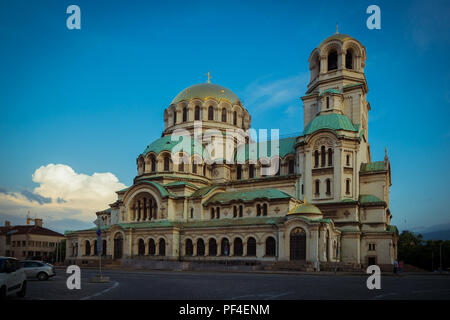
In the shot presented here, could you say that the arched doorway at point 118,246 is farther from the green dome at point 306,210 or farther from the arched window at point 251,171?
the green dome at point 306,210

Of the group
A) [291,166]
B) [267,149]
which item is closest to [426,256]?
[291,166]

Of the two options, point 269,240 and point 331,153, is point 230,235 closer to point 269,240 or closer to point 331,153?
point 269,240

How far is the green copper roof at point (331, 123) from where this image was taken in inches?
2122

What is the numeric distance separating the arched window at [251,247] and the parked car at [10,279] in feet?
114

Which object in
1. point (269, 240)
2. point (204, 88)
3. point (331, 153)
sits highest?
point (204, 88)

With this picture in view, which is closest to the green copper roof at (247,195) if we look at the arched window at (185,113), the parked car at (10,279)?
the arched window at (185,113)

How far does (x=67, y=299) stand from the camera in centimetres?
1623

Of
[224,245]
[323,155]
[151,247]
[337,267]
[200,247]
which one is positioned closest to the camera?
[337,267]

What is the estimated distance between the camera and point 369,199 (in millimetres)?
52375

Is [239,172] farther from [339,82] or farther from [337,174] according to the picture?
[339,82]

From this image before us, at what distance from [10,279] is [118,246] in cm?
4408
